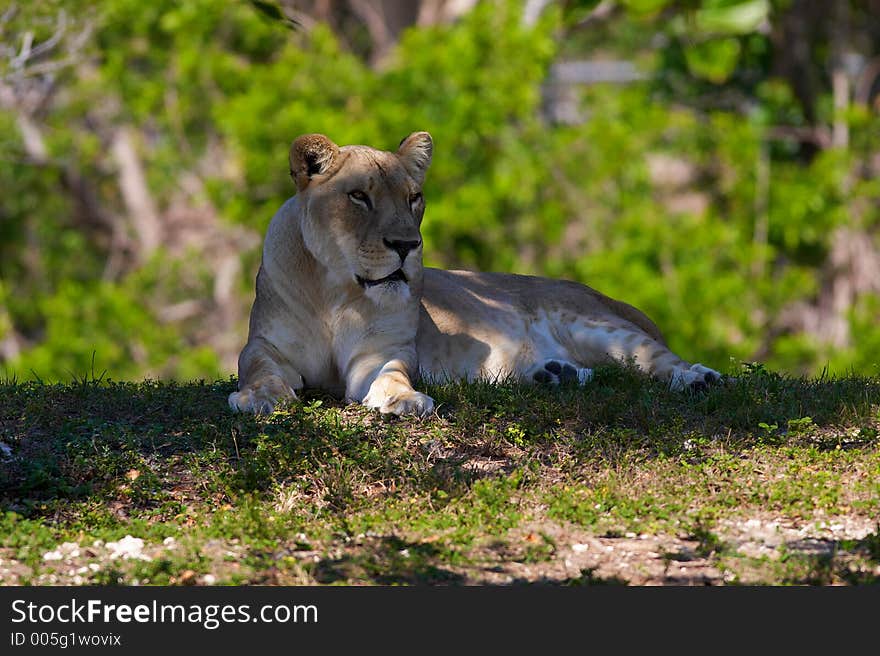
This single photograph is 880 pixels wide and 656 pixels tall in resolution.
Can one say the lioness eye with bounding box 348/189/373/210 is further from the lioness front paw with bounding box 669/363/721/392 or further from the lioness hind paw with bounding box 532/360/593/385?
the lioness front paw with bounding box 669/363/721/392

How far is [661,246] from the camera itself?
13773mm

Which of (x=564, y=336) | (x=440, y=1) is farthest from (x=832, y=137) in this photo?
(x=564, y=336)

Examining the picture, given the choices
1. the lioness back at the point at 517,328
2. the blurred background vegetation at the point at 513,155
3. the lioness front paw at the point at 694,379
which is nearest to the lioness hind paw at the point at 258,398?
the lioness back at the point at 517,328

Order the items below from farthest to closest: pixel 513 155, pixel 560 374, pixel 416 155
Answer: pixel 513 155, pixel 560 374, pixel 416 155

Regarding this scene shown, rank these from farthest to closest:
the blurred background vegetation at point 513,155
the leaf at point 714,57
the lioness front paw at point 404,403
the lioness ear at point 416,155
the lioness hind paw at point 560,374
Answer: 1. the leaf at point 714,57
2. the blurred background vegetation at point 513,155
3. the lioness hind paw at point 560,374
4. the lioness ear at point 416,155
5. the lioness front paw at point 404,403

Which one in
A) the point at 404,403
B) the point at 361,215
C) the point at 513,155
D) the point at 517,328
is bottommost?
the point at 404,403

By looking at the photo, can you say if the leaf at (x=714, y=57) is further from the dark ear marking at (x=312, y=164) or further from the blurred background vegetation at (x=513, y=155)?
the dark ear marking at (x=312, y=164)

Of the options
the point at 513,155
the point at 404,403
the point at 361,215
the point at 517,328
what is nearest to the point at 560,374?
the point at 517,328

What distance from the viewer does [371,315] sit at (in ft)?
20.1

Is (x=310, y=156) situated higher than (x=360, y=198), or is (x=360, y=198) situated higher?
(x=310, y=156)

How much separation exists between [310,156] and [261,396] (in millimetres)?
1073

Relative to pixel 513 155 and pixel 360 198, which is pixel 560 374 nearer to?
Result: pixel 360 198

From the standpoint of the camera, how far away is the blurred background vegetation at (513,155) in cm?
1374

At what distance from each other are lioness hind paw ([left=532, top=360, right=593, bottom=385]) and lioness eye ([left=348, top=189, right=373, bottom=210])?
126cm
